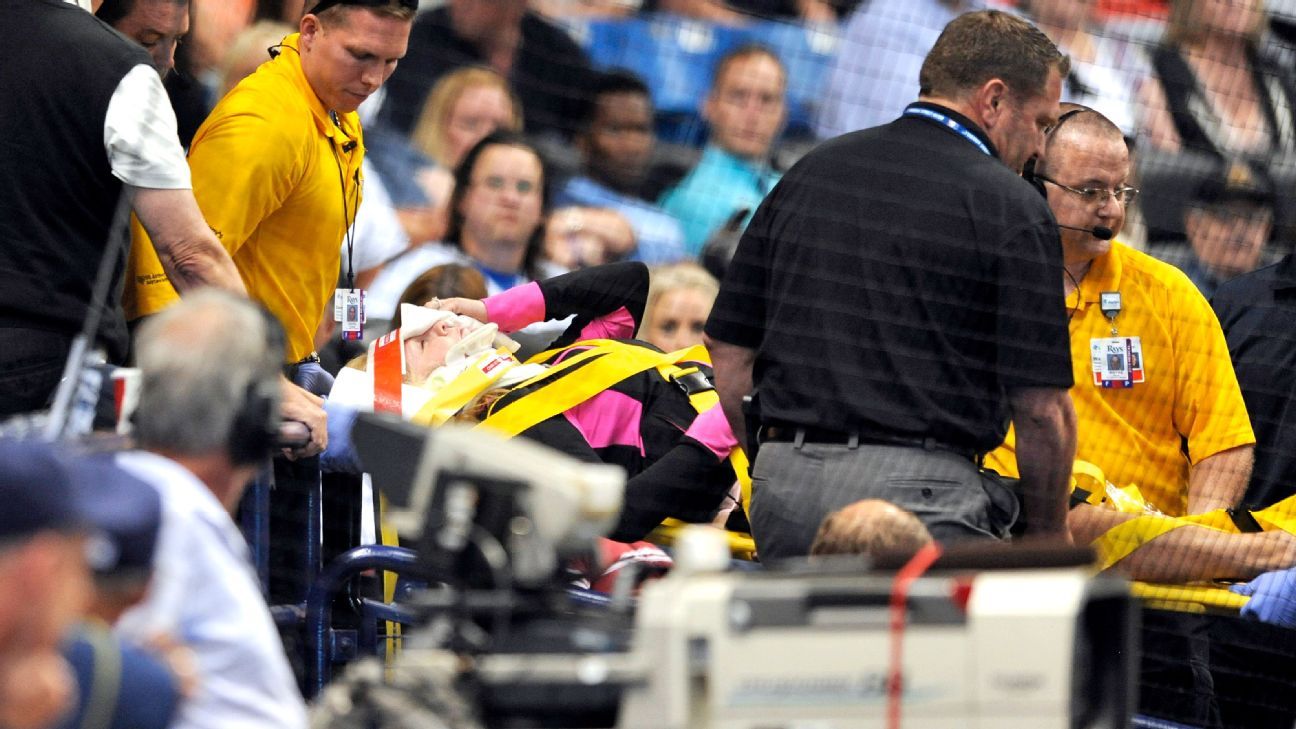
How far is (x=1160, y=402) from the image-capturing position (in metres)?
5.25

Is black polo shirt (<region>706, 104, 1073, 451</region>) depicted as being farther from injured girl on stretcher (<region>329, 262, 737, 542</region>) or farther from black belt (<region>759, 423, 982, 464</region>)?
injured girl on stretcher (<region>329, 262, 737, 542</region>)

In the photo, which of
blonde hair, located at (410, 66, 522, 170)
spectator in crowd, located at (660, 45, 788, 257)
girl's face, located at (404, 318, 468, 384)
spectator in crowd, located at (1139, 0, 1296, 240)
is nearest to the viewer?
girl's face, located at (404, 318, 468, 384)

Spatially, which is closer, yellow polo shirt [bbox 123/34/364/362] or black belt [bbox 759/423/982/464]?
black belt [bbox 759/423/982/464]

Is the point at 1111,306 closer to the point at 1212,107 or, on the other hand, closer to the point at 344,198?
the point at 1212,107

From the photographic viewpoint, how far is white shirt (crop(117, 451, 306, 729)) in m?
2.74

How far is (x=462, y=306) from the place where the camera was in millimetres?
5535

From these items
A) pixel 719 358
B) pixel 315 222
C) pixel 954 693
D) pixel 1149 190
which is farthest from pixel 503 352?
pixel 954 693

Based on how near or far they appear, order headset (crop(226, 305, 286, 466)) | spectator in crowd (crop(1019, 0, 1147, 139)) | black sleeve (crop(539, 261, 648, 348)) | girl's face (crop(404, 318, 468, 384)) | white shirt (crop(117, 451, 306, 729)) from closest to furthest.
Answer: white shirt (crop(117, 451, 306, 729)) → headset (crop(226, 305, 286, 466)) → girl's face (crop(404, 318, 468, 384)) → black sleeve (crop(539, 261, 648, 348)) → spectator in crowd (crop(1019, 0, 1147, 139))

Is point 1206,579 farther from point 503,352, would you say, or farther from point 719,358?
point 503,352

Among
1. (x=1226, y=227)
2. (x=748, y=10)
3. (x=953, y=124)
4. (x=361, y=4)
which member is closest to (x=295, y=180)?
(x=361, y=4)

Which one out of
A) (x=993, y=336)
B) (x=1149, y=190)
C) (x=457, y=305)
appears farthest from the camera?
(x=1149, y=190)

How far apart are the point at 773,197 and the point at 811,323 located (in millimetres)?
313

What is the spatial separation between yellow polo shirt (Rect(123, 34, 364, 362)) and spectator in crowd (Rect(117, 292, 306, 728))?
5.98ft

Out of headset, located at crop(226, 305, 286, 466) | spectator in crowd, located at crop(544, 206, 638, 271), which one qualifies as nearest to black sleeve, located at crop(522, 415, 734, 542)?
spectator in crowd, located at crop(544, 206, 638, 271)
